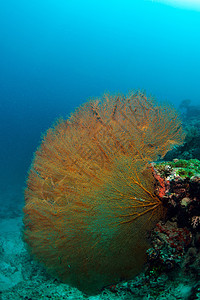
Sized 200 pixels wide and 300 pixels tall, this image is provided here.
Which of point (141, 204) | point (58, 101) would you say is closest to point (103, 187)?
point (141, 204)

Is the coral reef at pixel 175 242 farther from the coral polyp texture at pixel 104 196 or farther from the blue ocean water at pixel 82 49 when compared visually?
the blue ocean water at pixel 82 49

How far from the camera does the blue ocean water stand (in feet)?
312

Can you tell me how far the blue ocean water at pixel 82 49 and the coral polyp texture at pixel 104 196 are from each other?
88.1m

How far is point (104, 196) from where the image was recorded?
2818mm

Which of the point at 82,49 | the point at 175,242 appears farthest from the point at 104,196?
the point at 82,49

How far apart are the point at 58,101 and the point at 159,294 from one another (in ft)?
358

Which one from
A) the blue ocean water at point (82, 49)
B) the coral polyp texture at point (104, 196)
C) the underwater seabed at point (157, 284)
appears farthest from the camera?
the blue ocean water at point (82, 49)

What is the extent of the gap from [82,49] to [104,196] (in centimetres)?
12962

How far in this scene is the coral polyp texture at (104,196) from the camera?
2.67 metres

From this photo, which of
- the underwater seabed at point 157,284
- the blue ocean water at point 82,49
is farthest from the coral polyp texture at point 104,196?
the blue ocean water at point 82,49

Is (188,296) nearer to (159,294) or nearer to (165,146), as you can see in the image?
(159,294)

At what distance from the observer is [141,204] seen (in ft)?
8.74

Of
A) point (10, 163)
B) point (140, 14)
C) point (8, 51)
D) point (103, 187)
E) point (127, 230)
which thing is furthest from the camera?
point (140, 14)

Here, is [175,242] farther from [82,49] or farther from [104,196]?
[82,49]
